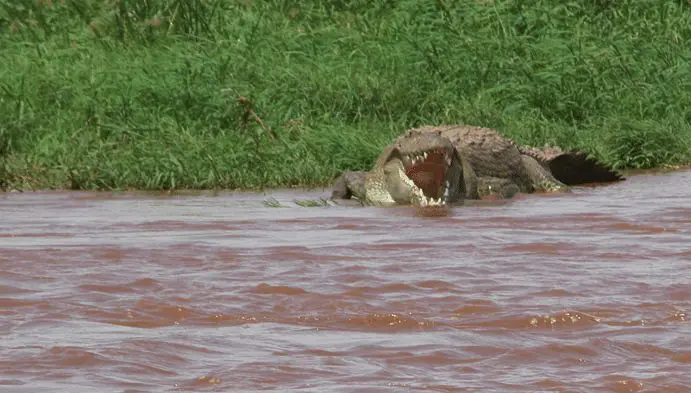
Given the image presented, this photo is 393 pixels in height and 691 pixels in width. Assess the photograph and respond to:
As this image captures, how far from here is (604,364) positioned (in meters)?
4.29

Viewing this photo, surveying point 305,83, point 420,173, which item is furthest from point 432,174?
point 305,83

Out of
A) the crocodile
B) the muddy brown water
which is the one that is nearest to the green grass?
the crocodile

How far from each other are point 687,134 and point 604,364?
24.9 ft

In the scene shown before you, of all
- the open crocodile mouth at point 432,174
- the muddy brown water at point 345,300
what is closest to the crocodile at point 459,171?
the open crocodile mouth at point 432,174

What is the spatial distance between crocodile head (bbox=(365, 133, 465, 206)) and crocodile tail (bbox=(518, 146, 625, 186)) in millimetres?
1094

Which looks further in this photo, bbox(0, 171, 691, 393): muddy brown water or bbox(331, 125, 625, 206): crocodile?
bbox(331, 125, 625, 206): crocodile

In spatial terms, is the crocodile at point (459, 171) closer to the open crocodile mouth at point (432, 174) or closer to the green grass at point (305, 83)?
the open crocodile mouth at point (432, 174)

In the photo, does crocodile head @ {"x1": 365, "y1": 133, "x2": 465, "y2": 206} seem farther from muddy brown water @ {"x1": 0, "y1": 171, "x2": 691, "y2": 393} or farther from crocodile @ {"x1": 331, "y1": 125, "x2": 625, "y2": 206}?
muddy brown water @ {"x1": 0, "y1": 171, "x2": 691, "y2": 393}

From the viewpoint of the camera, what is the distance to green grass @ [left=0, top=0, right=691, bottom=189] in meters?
10.5

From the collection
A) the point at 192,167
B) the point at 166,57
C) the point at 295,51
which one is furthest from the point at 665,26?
the point at 192,167

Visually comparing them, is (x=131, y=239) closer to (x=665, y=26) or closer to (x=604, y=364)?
(x=604, y=364)

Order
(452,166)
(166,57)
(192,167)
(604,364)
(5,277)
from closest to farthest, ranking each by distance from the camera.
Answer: (604,364) → (5,277) → (452,166) → (192,167) → (166,57)

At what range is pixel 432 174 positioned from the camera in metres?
9.20

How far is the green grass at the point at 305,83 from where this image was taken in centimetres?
1045
